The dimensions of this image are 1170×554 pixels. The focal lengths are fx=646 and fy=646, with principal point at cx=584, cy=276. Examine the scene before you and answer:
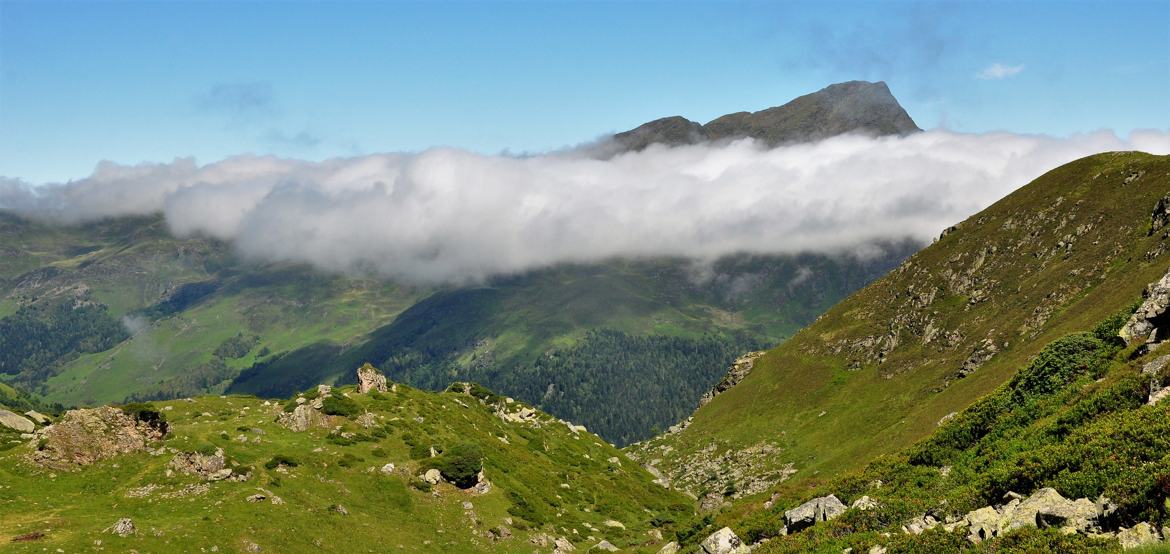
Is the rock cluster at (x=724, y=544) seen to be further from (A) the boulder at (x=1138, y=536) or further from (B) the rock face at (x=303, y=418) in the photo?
(B) the rock face at (x=303, y=418)

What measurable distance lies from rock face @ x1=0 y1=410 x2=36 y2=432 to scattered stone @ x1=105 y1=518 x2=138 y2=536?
33.0 meters

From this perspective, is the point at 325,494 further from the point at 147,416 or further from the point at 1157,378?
the point at 1157,378

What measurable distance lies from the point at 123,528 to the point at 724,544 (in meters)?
45.3

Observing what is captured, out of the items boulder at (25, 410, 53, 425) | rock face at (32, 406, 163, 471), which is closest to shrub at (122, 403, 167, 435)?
rock face at (32, 406, 163, 471)

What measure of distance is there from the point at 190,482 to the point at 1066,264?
172 metres

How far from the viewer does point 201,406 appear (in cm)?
9419

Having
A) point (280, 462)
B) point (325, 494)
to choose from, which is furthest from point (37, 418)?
point (325, 494)

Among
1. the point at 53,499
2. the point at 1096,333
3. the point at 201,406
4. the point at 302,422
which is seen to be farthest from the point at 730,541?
the point at 201,406

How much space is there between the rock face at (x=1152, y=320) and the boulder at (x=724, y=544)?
27.0m

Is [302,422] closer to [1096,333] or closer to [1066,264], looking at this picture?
[1096,333]

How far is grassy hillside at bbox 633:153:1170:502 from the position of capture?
125m

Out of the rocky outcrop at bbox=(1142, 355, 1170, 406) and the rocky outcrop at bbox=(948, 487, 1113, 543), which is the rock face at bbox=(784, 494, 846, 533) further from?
the rocky outcrop at bbox=(1142, 355, 1170, 406)

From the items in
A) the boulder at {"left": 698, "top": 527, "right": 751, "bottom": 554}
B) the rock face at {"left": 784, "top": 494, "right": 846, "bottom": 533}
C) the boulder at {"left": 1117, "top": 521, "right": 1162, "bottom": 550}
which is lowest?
the boulder at {"left": 698, "top": 527, "right": 751, "bottom": 554}

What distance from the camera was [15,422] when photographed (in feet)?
237
